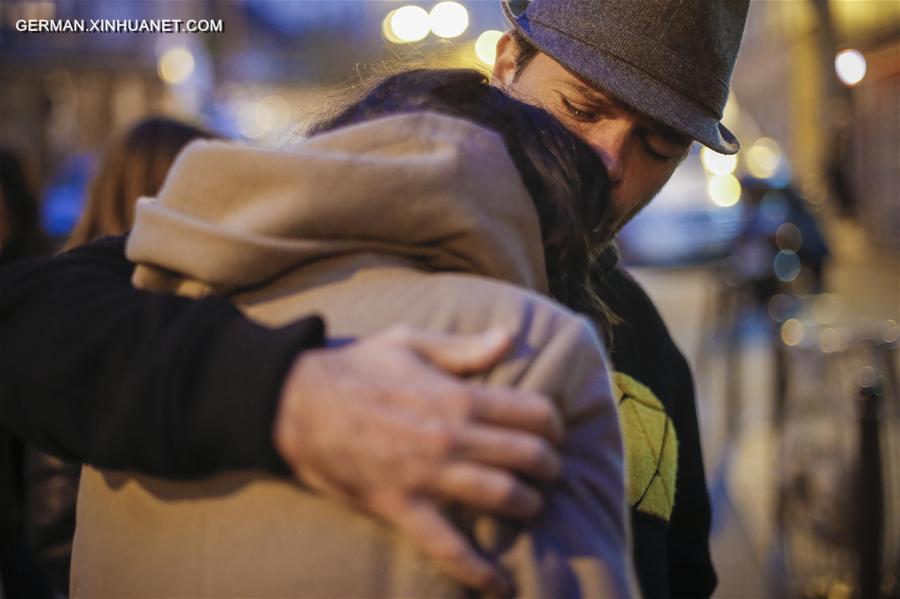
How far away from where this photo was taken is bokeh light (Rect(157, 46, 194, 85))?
16219 mm

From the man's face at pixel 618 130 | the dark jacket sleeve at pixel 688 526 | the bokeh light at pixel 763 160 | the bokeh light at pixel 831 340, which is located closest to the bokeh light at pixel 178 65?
the bokeh light at pixel 763 160

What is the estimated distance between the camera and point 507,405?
96cm

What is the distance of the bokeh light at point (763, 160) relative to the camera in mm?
8453

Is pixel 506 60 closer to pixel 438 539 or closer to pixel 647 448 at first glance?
pixel 647 448

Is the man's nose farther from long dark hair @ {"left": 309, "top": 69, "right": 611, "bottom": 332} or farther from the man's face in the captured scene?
long dark hair @ {"left": 309, "top": 69, "right": 611, "bottom": 332}

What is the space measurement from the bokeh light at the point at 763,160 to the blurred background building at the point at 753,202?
0.04 m

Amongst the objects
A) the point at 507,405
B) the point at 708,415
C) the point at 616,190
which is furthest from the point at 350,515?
the point at 708,415

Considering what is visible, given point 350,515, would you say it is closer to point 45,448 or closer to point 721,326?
point 45,448

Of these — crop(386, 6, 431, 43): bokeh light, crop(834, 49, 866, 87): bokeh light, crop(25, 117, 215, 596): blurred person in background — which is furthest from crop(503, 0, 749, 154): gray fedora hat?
crop(386, 6, 431, 43): bokeh light

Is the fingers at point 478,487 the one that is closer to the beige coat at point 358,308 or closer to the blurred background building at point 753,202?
the beige coat at point 358,308

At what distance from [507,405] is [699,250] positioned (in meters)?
16.6

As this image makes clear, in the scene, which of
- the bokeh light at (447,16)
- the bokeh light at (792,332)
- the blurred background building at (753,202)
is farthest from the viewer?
the bokeh light at (447,16)

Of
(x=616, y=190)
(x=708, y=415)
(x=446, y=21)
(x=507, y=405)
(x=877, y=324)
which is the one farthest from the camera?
(x=446, y=21)

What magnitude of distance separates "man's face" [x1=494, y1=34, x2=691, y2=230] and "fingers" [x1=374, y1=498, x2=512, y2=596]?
1179 millimetres
